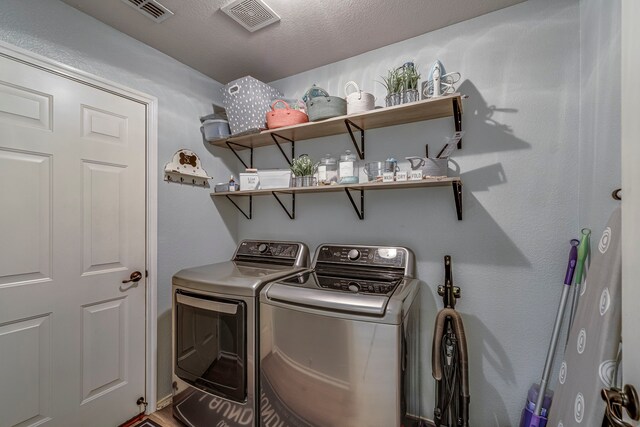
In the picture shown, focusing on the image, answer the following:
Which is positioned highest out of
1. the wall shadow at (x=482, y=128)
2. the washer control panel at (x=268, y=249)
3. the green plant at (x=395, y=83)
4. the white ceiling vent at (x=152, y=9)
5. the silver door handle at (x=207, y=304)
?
the white ceiling vent at (x=152, y=9)

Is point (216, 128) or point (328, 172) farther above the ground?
point (216, 128)

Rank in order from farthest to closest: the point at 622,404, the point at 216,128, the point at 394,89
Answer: the point at 216,128 → the point at 394,89 → the point at 622,404

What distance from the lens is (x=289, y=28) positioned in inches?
64.7

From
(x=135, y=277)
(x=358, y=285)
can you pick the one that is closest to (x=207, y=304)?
(x=135, y=277)

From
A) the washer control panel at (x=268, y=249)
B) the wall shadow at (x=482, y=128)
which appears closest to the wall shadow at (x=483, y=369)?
the wall shadow at (x=482, y=128)

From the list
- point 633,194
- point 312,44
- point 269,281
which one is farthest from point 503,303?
point 312,44

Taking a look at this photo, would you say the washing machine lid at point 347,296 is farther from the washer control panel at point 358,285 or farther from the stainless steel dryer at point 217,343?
the stainless steel dryer at point 217,343

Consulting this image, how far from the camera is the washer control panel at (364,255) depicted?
1.67 m

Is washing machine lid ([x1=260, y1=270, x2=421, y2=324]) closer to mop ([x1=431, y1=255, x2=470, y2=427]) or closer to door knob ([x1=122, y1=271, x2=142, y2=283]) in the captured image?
mop ([x1=431, y1=255, x2=470, y2=427])

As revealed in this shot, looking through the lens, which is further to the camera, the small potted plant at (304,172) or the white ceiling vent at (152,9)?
the small potted plant at (304,172)

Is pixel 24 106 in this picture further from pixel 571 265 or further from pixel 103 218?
pixel 571 265

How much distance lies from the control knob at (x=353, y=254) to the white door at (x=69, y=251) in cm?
138

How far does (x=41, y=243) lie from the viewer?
140 cm

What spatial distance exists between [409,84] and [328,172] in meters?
0.69
